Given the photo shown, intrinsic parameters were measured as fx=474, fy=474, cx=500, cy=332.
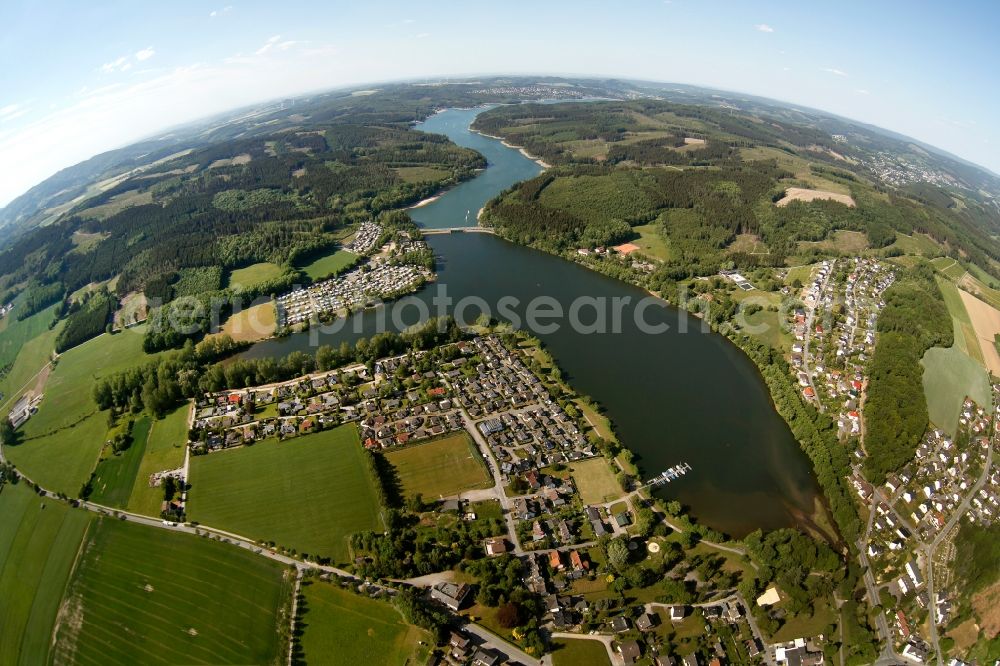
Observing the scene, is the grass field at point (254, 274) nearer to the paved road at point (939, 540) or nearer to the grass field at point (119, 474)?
the grass field at point (119, 474)

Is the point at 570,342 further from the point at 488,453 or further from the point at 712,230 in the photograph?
the point at 712,230

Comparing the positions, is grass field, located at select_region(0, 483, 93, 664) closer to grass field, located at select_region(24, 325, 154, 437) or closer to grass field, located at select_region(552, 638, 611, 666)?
grass field, located at select_region(24, 325, 154, 437)

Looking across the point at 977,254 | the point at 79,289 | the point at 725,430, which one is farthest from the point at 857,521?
the point at 79,289

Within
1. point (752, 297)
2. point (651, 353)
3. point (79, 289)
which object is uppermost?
point (79, 289)

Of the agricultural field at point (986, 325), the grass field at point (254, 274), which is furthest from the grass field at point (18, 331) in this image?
the agricultural field at point (986, 325)

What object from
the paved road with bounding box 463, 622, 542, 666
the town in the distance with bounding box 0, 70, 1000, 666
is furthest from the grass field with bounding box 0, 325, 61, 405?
the paved road with bounding box 463, 622, 542, 666

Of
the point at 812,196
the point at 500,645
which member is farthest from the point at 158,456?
the point at 812,196

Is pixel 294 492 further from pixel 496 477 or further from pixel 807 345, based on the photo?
pixel 807 345
